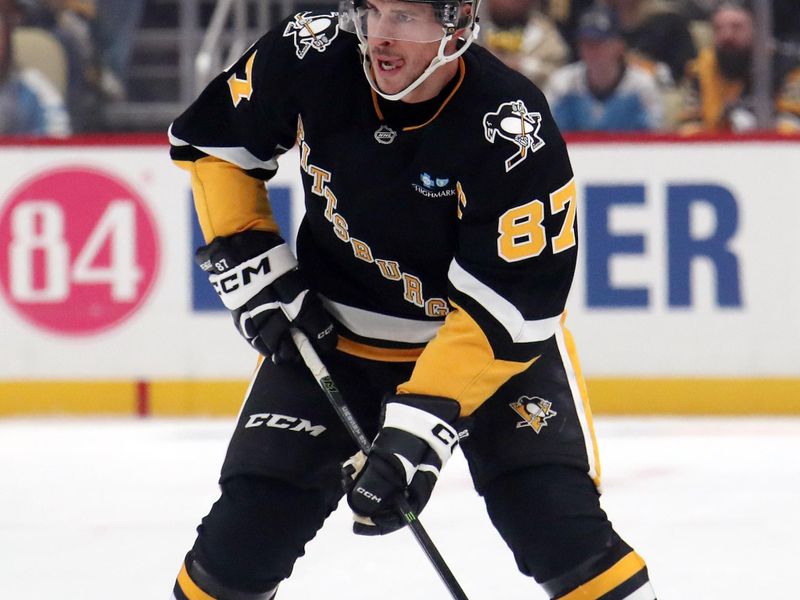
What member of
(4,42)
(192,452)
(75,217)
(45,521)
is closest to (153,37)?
(4,42)

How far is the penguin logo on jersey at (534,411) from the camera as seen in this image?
2.14 meters

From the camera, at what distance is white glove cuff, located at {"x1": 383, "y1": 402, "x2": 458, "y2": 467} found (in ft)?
6.57

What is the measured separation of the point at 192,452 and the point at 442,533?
1.23 m

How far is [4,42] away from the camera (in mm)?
5527

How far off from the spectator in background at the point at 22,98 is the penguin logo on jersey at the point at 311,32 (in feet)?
11.5

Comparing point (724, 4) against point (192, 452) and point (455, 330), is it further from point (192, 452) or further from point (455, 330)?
point (455, 330)

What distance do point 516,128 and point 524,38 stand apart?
3.62 metres

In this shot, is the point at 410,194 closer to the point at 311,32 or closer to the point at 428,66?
the point at 428,66

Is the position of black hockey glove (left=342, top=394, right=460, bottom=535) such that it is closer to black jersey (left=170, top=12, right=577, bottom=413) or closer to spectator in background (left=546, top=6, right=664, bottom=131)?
black jersey (left=170, top=12, right=577, bottom=413)

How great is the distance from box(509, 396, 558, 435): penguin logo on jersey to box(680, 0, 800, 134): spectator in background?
3.60m

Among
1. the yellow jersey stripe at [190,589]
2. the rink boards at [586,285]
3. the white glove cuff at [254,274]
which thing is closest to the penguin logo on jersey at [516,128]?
the white glove cuff at [254,274]

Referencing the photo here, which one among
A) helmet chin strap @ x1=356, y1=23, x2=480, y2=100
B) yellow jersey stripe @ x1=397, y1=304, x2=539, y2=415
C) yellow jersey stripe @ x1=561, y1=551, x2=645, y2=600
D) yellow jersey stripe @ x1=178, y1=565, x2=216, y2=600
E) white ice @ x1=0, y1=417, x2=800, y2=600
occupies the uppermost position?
helmet chin strap @ x1=356, y1=23, x2=480, y2=100

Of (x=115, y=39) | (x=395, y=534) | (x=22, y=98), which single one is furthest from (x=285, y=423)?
(x=115, y=39)

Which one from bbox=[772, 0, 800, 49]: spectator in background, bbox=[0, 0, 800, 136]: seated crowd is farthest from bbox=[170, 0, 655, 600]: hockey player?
bbox=[772, 0, 800, 49]: spectator in background
